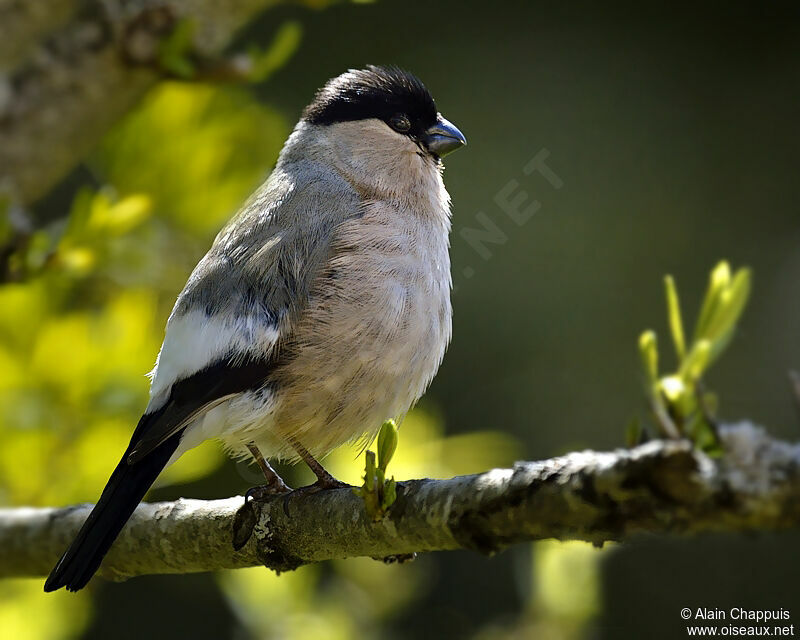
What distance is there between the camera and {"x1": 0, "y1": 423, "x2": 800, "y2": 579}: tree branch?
3.19 ft

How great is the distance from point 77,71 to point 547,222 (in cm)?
303

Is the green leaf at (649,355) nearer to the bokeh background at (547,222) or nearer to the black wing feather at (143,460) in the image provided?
the black wing feather at (143,460)

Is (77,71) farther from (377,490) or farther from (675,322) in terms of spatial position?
(675,322)

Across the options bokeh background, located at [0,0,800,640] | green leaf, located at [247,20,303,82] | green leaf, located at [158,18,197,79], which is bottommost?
bokeh background, located at [0,0,800,640]

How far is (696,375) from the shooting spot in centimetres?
102

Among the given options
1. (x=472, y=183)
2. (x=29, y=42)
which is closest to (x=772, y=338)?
(x=472, y=183)

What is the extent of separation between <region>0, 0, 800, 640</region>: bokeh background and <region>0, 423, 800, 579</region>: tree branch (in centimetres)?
59

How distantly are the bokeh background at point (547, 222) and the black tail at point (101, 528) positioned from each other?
2.29 ft

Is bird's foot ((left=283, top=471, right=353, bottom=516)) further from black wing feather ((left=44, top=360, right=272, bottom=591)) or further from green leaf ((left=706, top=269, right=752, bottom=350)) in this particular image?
green leaf ((left=706, top=269, right=752, bottom=350))

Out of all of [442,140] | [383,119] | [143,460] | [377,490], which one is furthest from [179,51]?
[377,490]

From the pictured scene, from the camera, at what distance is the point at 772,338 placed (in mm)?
5098

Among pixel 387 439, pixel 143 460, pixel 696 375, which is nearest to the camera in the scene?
pixel 696 375

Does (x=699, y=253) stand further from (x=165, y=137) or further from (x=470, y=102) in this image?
(x=165, y=137)

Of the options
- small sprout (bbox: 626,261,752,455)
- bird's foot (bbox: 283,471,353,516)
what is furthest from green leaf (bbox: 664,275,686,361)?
bird's foot (bbox: 283,471,353,516)
